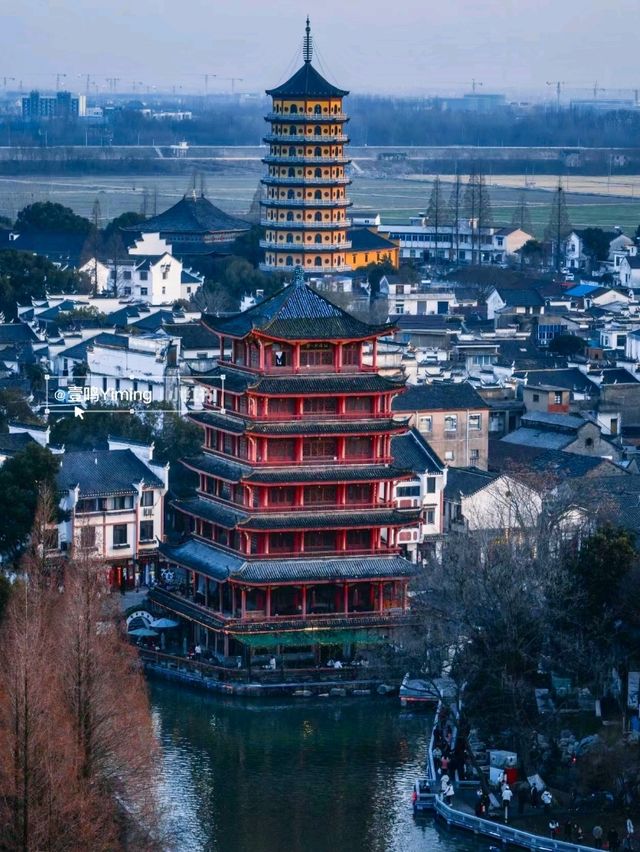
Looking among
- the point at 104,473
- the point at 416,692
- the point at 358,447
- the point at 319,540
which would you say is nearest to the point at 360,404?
the point at 358,447

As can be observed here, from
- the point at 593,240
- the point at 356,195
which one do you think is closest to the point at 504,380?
the point at 593,240

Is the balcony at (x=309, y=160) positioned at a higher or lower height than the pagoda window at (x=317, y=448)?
higher

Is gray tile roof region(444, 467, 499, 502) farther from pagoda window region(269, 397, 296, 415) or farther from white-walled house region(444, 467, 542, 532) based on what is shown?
pagoda window region(269, 397, 296, 415)

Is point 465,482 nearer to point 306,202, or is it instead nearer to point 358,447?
point 358,447

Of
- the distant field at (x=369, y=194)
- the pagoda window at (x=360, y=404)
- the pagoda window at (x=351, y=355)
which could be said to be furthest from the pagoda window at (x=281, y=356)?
the distant field at (x=369, y=194)

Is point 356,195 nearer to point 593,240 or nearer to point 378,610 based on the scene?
point 593,240

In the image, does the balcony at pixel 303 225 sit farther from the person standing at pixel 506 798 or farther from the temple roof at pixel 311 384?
the person standing at pixel 506 798
